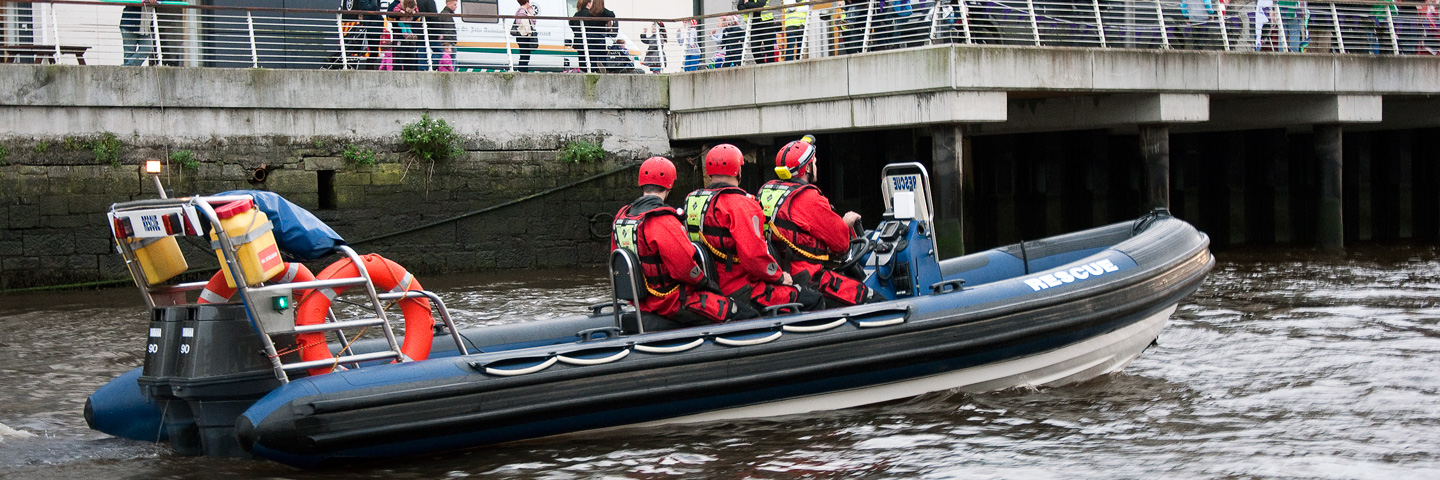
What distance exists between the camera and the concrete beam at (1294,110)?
15219 millimetres

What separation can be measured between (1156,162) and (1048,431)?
903 centimetres

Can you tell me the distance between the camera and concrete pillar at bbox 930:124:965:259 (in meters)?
12.7

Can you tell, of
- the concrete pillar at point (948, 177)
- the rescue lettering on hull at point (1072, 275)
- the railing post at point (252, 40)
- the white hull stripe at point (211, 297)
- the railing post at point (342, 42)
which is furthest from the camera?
the railing post at point (342, 42)

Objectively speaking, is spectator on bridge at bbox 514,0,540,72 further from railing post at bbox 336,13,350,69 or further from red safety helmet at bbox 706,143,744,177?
red safety helmet at bbox 706,143,744,177

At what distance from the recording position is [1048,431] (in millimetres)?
5891

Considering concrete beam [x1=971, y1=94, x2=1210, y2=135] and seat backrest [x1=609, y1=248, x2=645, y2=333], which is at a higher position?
concrete beam [x1=971, y1=94, x2=1210, y2=135]

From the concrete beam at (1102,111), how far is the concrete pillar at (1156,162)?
0.20 metres

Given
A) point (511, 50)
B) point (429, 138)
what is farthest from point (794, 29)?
point (429, 138)

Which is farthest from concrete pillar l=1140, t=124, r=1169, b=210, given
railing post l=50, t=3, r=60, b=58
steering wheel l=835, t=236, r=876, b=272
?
railing post l=50, t=3, r=60, b=58

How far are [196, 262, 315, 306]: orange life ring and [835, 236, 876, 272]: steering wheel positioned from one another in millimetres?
2610

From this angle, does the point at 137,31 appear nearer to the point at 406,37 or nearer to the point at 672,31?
the point at 406,37

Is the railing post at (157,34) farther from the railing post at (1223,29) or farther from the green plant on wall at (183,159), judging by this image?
the railing post at (1223,29)

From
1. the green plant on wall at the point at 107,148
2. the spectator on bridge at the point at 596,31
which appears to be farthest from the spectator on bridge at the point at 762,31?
the green plant on wall at the point at 107,148

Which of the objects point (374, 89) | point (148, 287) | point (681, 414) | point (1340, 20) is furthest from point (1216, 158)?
point (148, 287)
